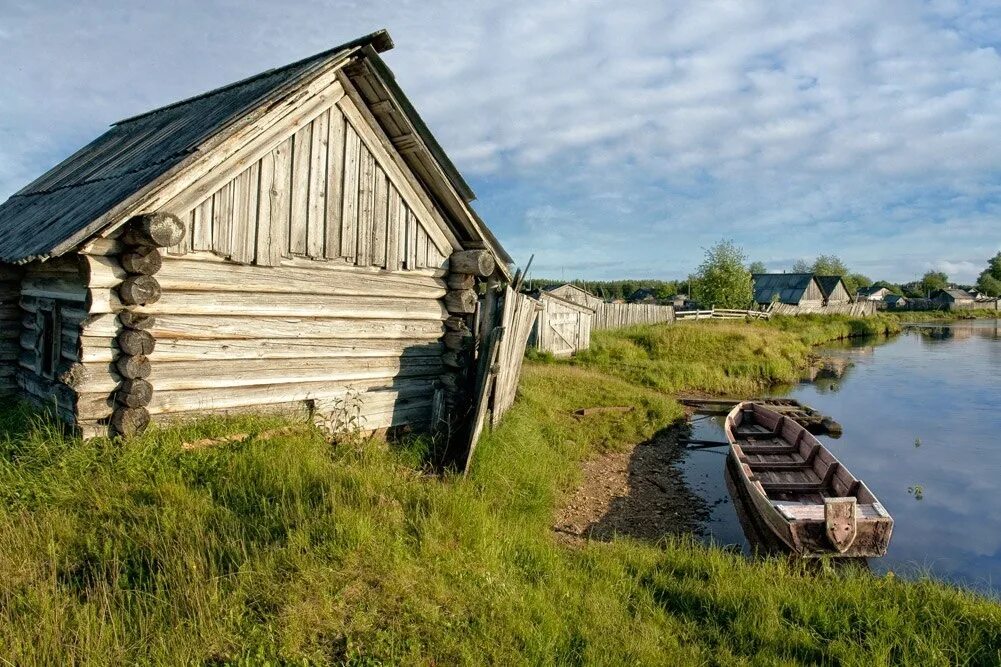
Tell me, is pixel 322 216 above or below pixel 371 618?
above

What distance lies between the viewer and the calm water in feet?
28.6

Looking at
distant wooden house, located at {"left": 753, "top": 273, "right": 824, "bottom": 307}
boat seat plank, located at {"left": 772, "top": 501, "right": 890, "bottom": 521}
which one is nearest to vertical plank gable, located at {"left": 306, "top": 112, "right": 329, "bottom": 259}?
boat seat plank, located at {"left": 772, "top": 501, "right": 890, "bottom": 521}

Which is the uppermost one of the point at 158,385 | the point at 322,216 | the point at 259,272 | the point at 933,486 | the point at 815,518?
the point at 322,216

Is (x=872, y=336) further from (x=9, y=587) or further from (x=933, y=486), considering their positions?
(x=9, y=587)

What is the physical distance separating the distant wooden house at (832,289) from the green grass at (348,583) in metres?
61.8

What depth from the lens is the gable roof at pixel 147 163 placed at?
6.01 metres

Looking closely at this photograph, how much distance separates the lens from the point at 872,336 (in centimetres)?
4847

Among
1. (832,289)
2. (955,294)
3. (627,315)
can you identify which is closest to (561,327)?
(627,315)

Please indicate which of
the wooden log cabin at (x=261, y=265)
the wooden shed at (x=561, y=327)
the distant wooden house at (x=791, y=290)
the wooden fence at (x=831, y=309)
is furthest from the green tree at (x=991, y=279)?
the wooden log cabin at (x=261, y=265)

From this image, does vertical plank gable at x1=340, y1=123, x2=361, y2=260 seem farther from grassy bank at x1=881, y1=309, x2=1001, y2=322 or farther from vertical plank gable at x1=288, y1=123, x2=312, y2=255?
grassy bank at x1=881, y1=309, x2=1001, y2=322

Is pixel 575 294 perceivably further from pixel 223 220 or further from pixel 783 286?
pixel 783 286

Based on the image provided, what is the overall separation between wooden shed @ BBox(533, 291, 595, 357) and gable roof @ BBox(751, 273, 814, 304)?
40.9 metres

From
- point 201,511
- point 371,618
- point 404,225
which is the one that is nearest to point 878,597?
point 371,618

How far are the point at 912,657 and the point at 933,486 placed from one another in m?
8.70
